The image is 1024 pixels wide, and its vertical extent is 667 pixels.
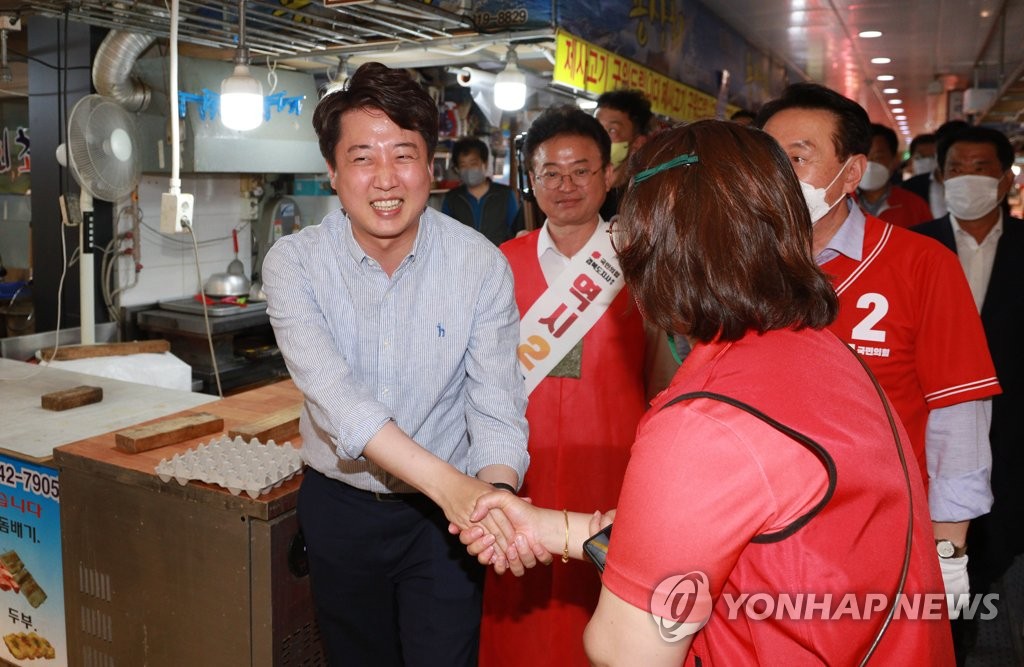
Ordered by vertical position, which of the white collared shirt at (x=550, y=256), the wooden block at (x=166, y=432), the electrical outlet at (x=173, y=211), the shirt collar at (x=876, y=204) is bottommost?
the wooden block at (x=166, y=432)

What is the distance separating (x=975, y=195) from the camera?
3.35 m

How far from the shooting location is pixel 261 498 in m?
2.15

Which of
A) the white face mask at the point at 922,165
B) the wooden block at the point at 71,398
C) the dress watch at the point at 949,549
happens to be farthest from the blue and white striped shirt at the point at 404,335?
the white face mask at the point at 922,165

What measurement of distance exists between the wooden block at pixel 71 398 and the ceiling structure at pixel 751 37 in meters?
1.61

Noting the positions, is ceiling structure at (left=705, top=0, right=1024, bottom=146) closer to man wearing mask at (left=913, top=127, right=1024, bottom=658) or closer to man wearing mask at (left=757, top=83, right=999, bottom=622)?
man wearing mask at (left=913, top=127, right=1024, bottom=658)

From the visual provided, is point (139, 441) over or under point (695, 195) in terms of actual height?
under

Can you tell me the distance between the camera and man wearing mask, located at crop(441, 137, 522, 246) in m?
5.98

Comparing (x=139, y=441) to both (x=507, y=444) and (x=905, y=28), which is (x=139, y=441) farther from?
(x=905, y=28)

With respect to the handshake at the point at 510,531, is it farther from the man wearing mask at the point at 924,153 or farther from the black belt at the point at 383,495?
the man wearing mask at the point at 924,153

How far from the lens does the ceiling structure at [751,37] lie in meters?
3.83

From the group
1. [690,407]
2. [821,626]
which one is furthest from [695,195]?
[821,626]

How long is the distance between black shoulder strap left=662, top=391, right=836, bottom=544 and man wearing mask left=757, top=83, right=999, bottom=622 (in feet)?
3.28

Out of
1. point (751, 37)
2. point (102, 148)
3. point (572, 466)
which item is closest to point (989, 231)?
point (572, 466)

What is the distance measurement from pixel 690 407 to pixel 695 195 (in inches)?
11.7
